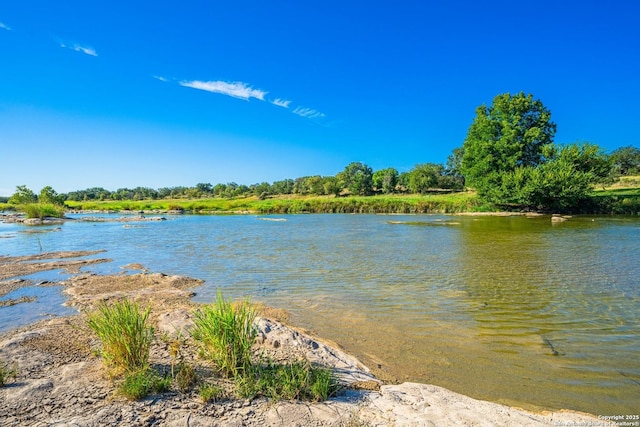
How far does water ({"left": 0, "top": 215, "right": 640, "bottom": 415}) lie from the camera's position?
18.4ft

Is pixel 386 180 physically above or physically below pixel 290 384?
above

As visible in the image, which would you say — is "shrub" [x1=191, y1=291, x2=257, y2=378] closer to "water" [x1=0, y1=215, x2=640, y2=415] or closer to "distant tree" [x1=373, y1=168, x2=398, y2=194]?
"water" [x1=0, y1=215, x2=640, y2=415]

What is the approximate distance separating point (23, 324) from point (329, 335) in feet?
23.4

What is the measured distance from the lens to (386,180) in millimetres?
118812

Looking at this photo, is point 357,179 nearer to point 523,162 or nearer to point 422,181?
point 422,181

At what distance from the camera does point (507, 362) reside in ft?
20.2

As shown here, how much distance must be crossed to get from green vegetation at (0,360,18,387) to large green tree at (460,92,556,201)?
5477 cm

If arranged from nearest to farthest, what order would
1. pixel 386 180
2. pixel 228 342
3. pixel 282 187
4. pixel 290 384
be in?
pixel 290 384, pixel 228 342, pixel 386 180, pixel 282 187

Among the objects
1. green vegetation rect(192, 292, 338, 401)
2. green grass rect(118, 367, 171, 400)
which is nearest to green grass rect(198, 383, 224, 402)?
green vegetation rect(192, 292, 338, 401)

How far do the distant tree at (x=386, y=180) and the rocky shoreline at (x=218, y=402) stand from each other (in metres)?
115

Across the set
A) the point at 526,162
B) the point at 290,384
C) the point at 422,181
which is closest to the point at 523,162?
the point at 526,162

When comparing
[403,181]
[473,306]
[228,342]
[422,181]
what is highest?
[403,181]

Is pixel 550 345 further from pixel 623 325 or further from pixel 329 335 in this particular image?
pixel 329 335

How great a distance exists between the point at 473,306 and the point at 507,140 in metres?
50.8
